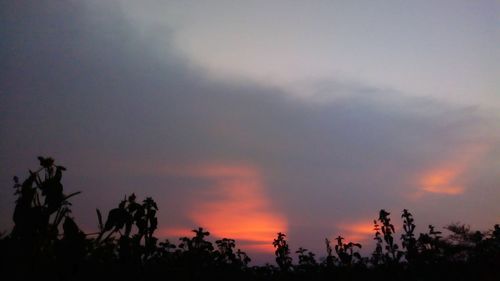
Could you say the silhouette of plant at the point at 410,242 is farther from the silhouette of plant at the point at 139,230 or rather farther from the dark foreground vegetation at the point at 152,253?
the silhouette of plant at the point at 139,230

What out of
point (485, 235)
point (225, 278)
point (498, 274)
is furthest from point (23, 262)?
point (485, 235)

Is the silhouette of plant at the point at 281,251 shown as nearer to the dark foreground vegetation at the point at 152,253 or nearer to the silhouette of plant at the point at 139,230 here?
the dark foreground vegetation at the point at 152,253

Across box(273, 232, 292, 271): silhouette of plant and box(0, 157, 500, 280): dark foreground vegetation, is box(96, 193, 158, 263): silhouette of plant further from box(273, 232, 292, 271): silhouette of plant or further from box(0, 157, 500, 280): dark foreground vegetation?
box(273, 232, 292, 271): silhouette of plant

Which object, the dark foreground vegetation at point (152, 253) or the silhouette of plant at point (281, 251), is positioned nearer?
the dark foreground vegetation at point (152, 253)

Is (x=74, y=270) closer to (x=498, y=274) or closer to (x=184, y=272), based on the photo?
(x=184, y=272)

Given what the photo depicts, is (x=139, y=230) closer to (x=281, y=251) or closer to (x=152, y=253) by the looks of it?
(x=152, y=253)

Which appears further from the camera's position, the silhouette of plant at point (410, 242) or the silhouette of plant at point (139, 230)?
the silhouette of plant at point (410, 242)

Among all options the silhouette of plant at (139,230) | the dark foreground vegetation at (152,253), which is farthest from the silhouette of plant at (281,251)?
the silhouette of plant at (139,230)

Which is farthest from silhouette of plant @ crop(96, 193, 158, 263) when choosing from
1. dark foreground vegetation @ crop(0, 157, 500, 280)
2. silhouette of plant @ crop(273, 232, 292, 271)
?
silhouette of plant @ crop(273, 232, 292, 271)

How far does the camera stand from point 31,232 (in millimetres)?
4824

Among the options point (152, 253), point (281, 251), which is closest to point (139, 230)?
point (152, 253)

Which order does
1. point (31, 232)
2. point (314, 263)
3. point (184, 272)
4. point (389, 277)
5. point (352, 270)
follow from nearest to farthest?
1. point (31, 232)
2. point (184, 272)
3. point (389, 277)
4. point (352, 270)
5. point (314, 263)

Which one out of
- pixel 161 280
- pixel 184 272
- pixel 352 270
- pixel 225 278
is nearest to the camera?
pixel 161 280

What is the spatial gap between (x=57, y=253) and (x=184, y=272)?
1331cm
